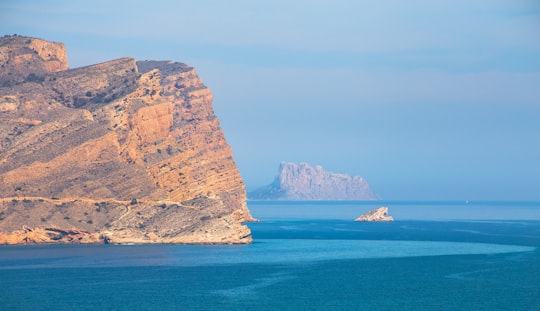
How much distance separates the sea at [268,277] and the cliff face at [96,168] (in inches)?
128

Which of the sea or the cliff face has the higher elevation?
the cliff face

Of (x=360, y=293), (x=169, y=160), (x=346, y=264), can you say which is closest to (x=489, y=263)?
(x=346, y=264)

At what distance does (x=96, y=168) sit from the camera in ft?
502

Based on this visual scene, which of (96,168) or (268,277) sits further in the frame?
(96,168)

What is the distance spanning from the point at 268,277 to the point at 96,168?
1812 inches

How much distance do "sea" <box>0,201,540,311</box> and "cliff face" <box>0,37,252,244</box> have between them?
10.7ft

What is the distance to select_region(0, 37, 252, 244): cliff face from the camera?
145625 millimetres

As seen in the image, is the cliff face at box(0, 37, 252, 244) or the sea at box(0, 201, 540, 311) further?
the cliff face at box(0, 37, 252, 244)

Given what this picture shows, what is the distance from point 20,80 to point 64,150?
26565 mm

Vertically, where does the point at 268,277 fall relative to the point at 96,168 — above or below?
below

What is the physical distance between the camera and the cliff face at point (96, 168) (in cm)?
14562

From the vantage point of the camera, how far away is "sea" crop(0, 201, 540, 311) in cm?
9388

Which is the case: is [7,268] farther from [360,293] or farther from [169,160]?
[169,160]

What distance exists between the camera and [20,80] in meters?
173
